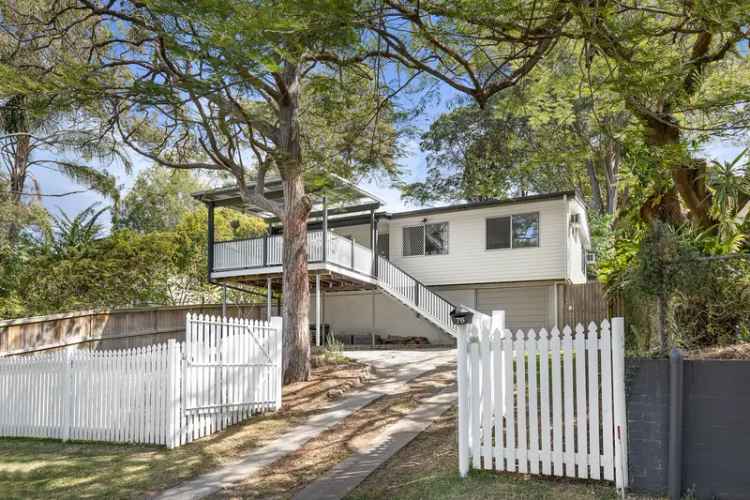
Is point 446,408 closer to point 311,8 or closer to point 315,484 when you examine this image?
point 315,484

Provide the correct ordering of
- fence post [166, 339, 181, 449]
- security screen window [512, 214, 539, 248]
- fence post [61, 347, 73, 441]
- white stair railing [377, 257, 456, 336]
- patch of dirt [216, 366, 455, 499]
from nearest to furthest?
patch of dirt [216, 366, 455, 499]
fence post [166, 339, 181, 449]
fence post [61, 347, 73, 441]
white stair railing [377, 257, 456, 336]
security screen window [512, 214, 539, 248]

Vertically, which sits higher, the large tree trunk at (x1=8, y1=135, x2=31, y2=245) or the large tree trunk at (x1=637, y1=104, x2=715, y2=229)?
the large tree trunk at (x1=8, y1=135, x2=31, y2=245)

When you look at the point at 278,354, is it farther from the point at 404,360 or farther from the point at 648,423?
the point at 648,423

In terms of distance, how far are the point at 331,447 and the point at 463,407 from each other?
8.25 feet

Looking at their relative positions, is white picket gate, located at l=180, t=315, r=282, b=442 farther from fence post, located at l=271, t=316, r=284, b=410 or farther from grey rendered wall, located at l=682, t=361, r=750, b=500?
grey rendered wall, located at l=682, t=361, r=750, b=500

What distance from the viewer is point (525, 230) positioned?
784 inches

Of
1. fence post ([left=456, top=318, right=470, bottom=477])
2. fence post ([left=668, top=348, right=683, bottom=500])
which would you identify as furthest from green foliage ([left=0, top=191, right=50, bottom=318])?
fence post ([left=668, top=348, right=683, bottom=500])

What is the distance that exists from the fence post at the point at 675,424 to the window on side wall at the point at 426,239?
16.2 metres

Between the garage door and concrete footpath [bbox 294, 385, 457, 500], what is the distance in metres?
11.6

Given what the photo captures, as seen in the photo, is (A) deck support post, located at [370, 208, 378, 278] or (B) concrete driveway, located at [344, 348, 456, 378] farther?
(A) deck support post, located at [370, 208, 378, 278]

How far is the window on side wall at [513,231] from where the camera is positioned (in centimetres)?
1970

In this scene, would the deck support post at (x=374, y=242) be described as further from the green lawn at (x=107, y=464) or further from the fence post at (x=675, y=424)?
the fence post at (x=675, y=424)

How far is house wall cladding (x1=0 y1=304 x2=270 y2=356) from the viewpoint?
13727 mm

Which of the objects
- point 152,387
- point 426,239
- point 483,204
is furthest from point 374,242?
point 152,387
